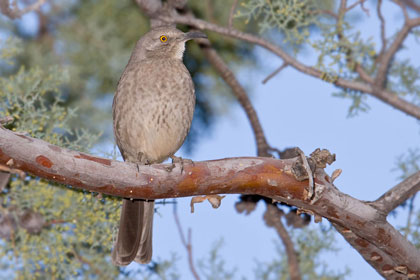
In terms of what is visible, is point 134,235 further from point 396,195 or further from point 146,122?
point 396,195

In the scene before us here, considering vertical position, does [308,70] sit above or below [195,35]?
below

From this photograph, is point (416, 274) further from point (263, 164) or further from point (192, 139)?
point (192, 139)

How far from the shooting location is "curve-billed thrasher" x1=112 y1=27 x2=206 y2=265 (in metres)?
3.59

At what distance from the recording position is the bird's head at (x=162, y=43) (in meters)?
4.02

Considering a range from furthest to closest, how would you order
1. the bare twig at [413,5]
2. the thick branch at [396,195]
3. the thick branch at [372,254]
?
the bare twig at [413,5], the thick branch at [372,254], the thick branch at [396,195]

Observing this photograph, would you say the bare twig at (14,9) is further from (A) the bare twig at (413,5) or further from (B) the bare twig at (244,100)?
(A) the bare twig at (413,5)

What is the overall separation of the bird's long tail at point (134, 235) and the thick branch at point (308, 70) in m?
1.18

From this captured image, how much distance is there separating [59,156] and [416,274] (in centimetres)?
175

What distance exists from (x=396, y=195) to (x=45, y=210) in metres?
2.13

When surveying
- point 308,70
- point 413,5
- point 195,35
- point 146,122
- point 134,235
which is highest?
point 413,5

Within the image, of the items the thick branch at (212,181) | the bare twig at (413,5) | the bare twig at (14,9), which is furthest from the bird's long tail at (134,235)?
the bare twig at (413,5)

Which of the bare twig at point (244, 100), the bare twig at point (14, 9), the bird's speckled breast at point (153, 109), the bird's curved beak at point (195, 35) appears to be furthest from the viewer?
the bare twig at point (244, 100)

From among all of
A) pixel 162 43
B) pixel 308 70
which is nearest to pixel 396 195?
pixel 308 70

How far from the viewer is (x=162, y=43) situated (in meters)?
4.05
